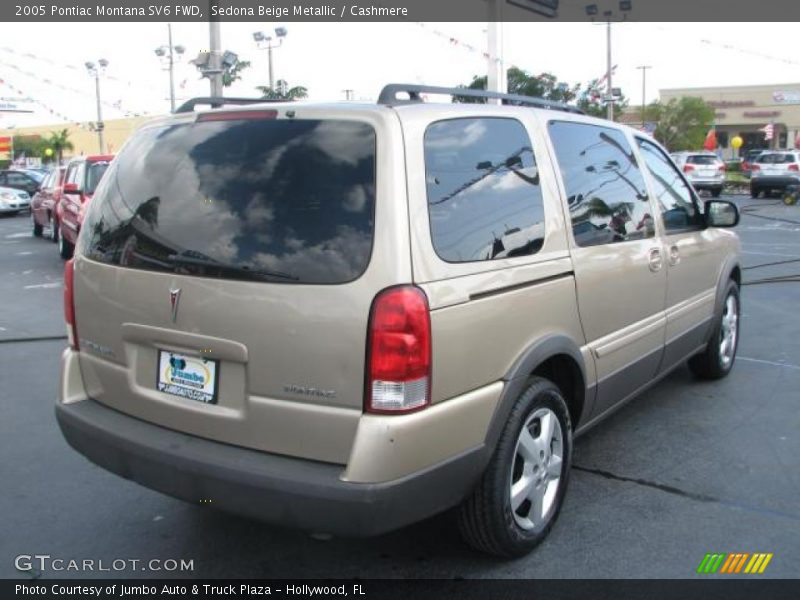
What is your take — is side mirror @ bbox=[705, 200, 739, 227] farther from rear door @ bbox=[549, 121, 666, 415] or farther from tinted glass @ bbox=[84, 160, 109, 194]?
tinted glass @ bbox=[84, 160, 109, 194]

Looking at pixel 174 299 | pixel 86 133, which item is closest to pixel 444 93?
pixel 174 299

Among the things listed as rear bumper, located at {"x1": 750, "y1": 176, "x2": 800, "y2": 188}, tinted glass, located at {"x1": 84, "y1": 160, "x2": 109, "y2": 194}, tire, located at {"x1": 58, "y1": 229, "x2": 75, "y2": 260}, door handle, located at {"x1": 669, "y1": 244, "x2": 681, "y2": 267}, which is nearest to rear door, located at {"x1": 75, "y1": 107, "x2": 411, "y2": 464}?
door handle, located at {"x1": 669, "y1": 244, "x2": 681, "y2": 267}

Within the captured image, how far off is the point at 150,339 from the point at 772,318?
6.96 metres

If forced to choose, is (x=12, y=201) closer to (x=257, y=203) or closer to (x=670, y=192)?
(x=670, y=192)

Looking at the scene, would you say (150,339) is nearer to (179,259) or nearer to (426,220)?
(179,259)

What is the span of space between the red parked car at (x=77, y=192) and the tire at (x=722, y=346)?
938cm

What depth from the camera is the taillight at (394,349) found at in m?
2.59


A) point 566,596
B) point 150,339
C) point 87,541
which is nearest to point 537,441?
point 566,596

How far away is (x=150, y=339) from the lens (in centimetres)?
303

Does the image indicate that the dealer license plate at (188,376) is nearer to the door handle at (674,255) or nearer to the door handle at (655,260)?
the door handle at (655,260)

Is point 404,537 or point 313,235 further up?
point 313,235

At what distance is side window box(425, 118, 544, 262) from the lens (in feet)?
9.47

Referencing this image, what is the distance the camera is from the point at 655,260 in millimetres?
4414
